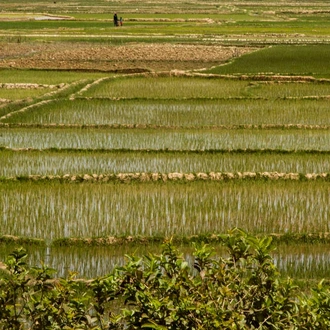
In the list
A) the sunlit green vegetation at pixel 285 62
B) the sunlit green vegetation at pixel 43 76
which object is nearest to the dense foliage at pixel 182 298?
the sunlit green vegetation at pixel 43 76

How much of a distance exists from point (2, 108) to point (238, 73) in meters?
7.03

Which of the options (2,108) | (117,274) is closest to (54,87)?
(2,108)

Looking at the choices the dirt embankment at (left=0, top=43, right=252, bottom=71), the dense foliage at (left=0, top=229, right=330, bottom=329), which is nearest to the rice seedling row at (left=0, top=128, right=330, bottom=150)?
the dense foliage at (left=0, top=229, right=330, bottom=329)

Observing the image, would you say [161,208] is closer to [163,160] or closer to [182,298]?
[163,160]

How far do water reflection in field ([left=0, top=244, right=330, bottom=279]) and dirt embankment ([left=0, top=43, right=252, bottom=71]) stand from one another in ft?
42.9

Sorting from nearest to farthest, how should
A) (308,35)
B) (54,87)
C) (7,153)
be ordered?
(7,153) < (54,87) < (308,35)

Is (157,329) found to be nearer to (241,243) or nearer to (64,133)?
(241,243)

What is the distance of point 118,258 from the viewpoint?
5.94 meters

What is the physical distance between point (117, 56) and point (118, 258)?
16.1 metres

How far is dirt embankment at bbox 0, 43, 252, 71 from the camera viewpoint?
65.0 ft

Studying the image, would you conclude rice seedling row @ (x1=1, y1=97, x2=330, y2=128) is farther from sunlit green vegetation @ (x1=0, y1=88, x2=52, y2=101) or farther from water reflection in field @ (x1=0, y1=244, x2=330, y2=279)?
water reflection in field @ (x1=0, y1=244, x2=330, y2=279)

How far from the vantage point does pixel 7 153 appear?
30.6ft

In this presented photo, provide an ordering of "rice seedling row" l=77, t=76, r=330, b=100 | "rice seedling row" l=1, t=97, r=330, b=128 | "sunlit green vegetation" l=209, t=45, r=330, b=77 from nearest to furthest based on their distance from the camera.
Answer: "rice seedling row" l=1, t=97, r=330, b=128
"rice seedling row" l=77, t=76, r=330, b=100
"sunlit green vegetation" l=209, t=45, r=330, b=77

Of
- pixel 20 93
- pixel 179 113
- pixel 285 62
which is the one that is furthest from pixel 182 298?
pixel 285 62
